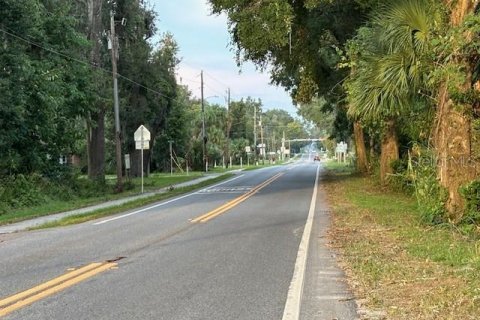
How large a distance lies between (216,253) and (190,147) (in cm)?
6094

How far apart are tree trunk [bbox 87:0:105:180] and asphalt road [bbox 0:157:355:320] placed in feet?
64.6

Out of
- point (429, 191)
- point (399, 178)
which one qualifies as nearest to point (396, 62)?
point (429, 191)

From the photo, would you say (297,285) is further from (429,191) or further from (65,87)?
(65,87)

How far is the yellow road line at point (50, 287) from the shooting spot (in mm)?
6648

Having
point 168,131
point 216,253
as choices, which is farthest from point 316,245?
point 168,131

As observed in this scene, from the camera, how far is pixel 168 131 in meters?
63.6

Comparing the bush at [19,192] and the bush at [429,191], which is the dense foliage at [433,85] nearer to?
the bush at [429,191]

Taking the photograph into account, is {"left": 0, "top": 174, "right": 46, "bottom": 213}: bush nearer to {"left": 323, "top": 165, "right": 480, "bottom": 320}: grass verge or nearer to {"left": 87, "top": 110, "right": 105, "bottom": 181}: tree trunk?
{"left": 323, "top": 165, "right": 480, "bottom": 320}: grass verge

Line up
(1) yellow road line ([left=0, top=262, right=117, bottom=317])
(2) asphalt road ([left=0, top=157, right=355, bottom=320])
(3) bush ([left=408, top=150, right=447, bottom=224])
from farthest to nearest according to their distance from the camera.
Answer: (3) bush ([left=408, top=150, right=447, bottom=224]), (1) yellow road line ([left=0, top=262, right=117, bottom=317]), (2) asphalt road ([left=0, top=157, right=355, bottom=320])

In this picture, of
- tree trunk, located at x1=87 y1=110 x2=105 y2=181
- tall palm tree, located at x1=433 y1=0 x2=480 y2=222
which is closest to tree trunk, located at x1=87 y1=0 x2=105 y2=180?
tree trunk, located at x1=87 y1=110 x2=105 y2=181

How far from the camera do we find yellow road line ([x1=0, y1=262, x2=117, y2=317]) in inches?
262

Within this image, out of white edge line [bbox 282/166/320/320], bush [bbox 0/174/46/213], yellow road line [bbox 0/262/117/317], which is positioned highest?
bush [bbox 0/174/46/213]

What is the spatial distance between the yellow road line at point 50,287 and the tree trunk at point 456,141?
6729 mm

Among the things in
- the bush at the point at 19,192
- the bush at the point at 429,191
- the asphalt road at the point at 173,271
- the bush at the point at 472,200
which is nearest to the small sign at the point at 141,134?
the bush at the point at 19,192
